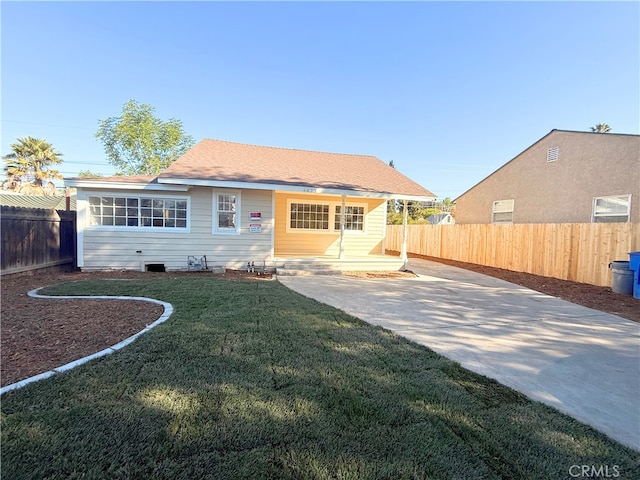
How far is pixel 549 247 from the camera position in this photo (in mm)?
10031

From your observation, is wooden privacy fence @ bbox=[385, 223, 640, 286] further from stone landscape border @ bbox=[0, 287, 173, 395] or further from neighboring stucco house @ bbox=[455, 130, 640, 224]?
stone landscape border @ bbox=[0, 287, 173, 395]

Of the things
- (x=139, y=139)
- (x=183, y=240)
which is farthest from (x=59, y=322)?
(x=139, y=139)

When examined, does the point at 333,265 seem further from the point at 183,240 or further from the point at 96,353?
the point at 96,353

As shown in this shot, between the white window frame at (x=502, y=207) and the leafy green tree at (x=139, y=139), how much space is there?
77.9ft

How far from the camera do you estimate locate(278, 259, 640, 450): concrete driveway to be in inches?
109

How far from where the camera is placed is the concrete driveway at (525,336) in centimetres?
276

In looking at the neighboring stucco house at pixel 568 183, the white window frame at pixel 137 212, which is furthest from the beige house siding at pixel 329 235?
the neighboring stucco house at pixel 568 183

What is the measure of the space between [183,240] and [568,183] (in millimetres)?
15383

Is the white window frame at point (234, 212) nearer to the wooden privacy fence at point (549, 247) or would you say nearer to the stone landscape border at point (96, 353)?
the stone landscape border at point (96, 353)

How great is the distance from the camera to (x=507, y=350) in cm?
389

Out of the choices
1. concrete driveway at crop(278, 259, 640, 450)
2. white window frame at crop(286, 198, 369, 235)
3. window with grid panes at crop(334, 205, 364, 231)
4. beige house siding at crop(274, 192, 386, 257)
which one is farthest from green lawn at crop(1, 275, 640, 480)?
window with grid panes at crop(334, 205, 364, 231)

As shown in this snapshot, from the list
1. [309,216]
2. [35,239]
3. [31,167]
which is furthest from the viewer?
[31,167]

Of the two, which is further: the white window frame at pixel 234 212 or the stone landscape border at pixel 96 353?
the white window frame at pixel 234 212

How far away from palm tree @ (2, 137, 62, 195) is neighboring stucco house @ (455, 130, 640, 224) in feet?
116
